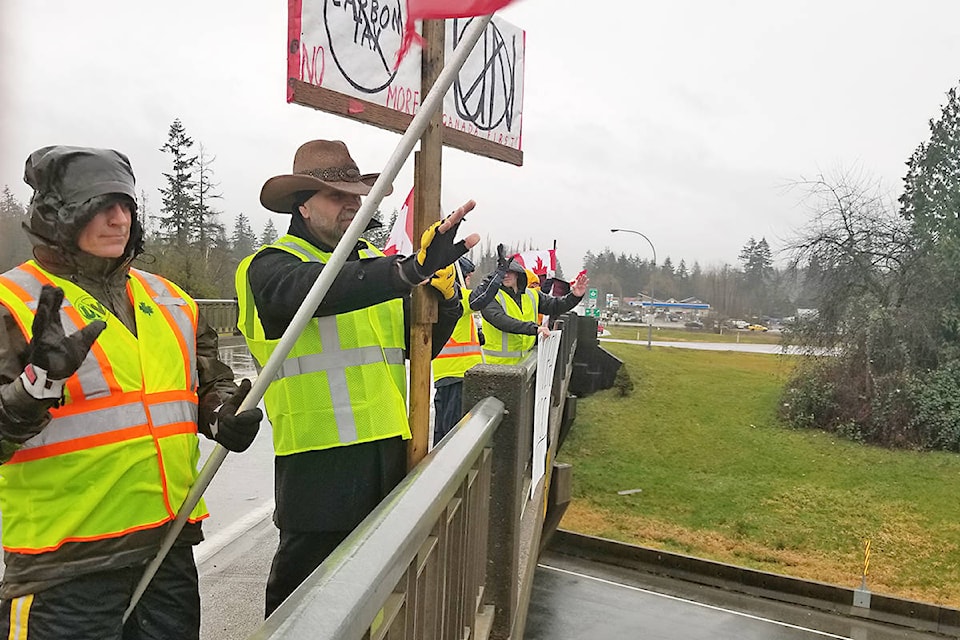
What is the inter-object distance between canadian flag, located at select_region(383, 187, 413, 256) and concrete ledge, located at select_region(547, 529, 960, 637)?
286 inches

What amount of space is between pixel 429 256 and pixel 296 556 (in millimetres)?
1141

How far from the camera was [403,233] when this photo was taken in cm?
370

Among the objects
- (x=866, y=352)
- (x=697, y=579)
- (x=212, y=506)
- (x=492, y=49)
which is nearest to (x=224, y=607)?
(x=212, y=506)

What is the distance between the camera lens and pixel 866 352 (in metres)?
18.2

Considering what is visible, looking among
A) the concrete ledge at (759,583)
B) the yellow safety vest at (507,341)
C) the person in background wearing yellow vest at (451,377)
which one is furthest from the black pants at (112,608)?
the concrete ledge at (759,583)

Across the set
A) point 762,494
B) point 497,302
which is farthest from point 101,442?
point 762,494

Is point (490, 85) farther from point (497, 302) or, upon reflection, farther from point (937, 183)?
point (937, 183)

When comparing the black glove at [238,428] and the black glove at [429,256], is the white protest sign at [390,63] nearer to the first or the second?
the black glove at [429,256]

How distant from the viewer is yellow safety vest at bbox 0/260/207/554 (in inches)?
75.9

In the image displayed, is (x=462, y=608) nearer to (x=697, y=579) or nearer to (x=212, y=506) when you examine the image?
(x=212, y=506)

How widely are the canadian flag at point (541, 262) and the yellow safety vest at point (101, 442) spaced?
930cm

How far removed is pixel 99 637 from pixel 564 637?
6393mm

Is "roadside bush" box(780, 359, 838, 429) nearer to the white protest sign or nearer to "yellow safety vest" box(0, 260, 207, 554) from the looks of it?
the white protest sign

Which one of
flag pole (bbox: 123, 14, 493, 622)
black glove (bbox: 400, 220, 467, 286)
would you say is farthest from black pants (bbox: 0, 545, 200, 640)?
black glove (bbox: 400, 220, 467, 286)
